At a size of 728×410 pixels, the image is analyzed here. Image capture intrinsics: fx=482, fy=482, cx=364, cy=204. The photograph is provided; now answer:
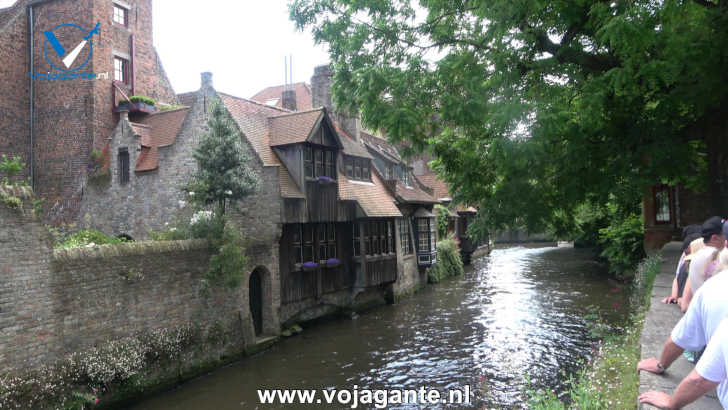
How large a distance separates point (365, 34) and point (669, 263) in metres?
10.3

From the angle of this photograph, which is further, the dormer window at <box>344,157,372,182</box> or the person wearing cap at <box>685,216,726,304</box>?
the dormer window at <box>344,157,372,182</box>

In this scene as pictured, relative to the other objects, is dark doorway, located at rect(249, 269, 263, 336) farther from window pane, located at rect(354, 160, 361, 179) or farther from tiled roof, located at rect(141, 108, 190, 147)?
window pane, located at rect(354, 160, 361, 179)

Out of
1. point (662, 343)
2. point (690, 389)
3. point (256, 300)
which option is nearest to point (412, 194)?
point (256, 300)

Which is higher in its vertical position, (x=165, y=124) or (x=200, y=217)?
(x=165, y=124)

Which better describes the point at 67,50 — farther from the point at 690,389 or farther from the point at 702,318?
the point at 690,389

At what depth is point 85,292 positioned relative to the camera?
10.4 meters

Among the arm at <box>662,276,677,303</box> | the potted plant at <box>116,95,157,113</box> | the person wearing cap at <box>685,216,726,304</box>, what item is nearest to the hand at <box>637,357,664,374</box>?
the person wearing cap at <box>685,216,726,304</box>

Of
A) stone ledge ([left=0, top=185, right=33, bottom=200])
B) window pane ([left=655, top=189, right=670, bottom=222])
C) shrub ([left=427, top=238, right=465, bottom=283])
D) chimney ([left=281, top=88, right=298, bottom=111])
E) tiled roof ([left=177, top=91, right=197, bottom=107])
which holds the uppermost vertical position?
tiled roof ([left=177, top=91, right=197, bottom=107])

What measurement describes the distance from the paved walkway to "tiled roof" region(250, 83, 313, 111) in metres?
30.3

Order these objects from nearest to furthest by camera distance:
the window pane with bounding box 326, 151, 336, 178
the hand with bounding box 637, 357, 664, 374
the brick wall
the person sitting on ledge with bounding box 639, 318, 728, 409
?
the person sitting on ledge with bounding box 639, 318, 728, 409
the hand with bounding box 637, 357, 664, 374
the window pane with bounding box 326, 151, 336, 178
the brick wall

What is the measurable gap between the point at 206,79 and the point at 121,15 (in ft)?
35.5

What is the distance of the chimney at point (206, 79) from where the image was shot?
56.9 feet

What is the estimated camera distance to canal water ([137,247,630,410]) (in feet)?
37.9

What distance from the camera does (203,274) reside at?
1359 centimetres
